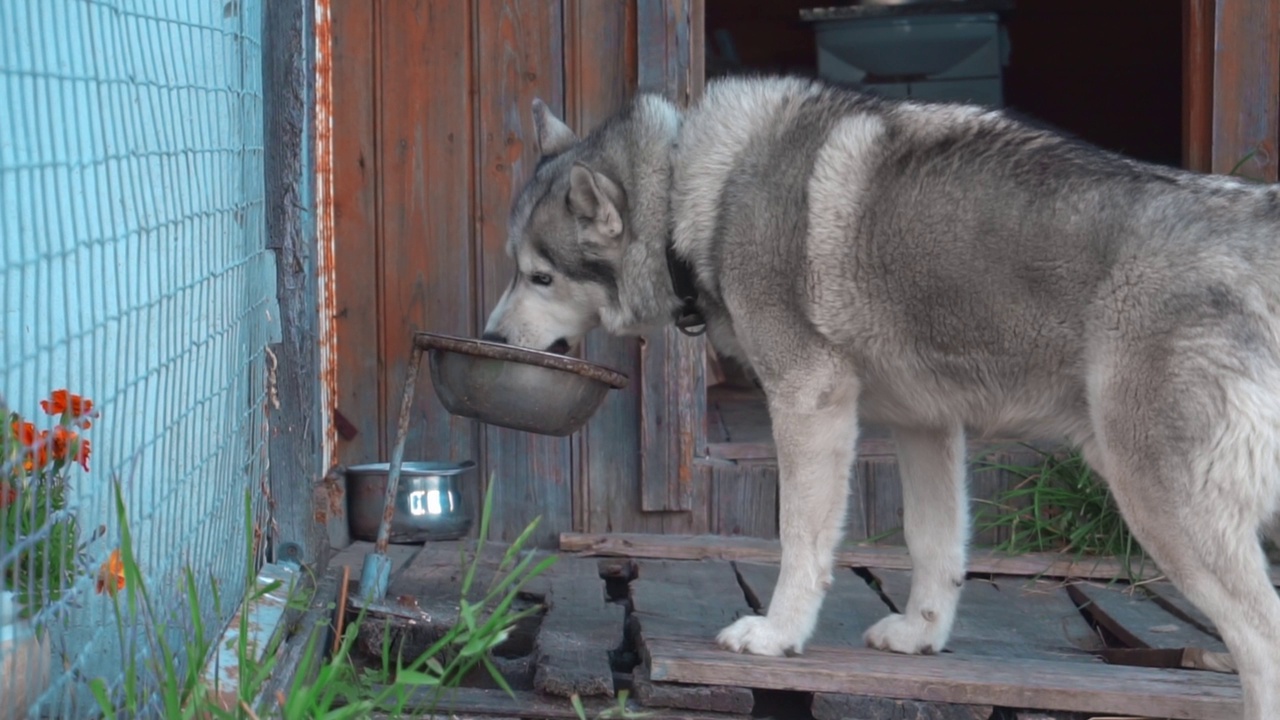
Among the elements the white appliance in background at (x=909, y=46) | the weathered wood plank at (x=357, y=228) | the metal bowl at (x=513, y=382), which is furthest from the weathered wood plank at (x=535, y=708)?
the white appliance in background at (x=909, y=46)

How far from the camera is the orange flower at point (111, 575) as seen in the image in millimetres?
2252

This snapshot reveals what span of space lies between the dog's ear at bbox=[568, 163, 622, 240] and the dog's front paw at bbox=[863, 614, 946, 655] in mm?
1432

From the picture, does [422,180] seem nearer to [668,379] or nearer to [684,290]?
[668,379]

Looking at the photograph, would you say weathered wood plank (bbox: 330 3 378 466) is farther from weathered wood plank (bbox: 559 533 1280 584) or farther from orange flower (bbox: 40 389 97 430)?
orange flower (bbox: 40 389 97 430)

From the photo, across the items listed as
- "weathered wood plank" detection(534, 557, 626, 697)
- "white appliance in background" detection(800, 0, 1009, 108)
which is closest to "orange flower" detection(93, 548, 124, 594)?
"weathered wood plank" detection(534, 557, 626, 697)

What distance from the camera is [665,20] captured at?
5000 millimetres

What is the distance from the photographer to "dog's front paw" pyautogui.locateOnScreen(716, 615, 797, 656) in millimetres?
3473

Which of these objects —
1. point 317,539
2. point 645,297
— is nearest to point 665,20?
point 645,297

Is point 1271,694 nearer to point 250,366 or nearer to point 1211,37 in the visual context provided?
point 250,366

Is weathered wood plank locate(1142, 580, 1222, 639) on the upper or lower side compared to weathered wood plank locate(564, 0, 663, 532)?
lower

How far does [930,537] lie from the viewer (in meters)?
3.83

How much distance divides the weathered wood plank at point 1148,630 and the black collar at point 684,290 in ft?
5.34

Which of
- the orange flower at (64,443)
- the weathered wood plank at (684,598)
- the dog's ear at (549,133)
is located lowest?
the weathered wood plank at (684,598)

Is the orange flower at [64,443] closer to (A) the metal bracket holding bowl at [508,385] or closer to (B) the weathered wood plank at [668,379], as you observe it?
(A) the metal bracket holding bowl at [508,385]
